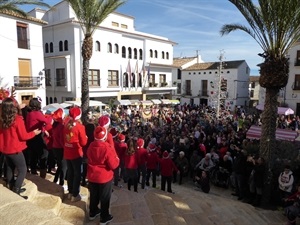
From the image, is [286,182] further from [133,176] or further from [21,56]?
[21,56]

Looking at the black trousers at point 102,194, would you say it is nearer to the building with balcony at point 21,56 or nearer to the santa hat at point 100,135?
the santa hat at point 100,135

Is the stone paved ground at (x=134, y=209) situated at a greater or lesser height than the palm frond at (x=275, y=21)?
lesser

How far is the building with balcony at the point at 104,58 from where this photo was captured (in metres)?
25.4

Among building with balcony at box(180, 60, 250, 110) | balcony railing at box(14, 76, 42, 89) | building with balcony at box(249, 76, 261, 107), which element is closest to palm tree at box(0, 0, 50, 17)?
balcony railing at box(14, 76, 42, 89)

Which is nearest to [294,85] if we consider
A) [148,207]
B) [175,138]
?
[175,138]

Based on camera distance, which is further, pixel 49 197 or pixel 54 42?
pixel 54 42

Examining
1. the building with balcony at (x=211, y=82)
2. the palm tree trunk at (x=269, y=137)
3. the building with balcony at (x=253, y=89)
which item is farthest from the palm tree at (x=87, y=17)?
the building with balcony at (x=253, y=89)

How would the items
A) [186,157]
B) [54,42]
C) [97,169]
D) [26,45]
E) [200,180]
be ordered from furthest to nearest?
[54,42] → [26,45] → [186,157] → [200,180] → [97,169]

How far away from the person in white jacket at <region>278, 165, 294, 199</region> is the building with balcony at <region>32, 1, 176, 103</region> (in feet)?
71.1

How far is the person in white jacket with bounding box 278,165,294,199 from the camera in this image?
716 cm

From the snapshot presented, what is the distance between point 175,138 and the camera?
12.1m

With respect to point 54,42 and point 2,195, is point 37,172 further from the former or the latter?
point 54,42

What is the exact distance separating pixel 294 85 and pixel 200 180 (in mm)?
25078

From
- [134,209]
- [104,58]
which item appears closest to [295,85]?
[104,58]
